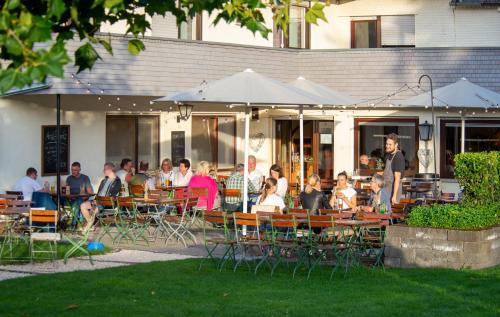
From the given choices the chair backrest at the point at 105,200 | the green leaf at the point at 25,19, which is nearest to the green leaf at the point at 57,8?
the green leaf at the point at 25,19

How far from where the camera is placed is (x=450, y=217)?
1376cm

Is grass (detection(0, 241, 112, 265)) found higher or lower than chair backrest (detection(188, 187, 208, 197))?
lower

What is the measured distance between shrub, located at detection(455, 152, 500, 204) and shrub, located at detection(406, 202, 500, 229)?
75 cm

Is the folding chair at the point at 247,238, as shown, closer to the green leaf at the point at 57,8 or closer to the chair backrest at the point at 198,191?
the chair backrest at the point at 198,191

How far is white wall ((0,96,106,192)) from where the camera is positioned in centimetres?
2106

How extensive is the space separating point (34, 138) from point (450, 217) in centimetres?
1069

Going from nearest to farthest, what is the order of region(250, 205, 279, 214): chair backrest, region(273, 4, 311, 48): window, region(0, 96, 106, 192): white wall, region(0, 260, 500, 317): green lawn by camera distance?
region(0, 260, 500, 317): green lawn, region(250, 205, 279, 214): chair backrest, region(0, 96, 106, 192): white wall, region(273, 4, 311, 48): window

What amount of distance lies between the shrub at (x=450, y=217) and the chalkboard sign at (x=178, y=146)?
1179 centimetres

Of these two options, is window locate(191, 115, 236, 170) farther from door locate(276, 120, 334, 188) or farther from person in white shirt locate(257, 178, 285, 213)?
person in white shirt locate(257, 178, 285, 213)

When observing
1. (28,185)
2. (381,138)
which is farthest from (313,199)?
(381,138)

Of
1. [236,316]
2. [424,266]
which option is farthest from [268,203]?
[236,316]

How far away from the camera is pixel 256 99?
52.1 ft

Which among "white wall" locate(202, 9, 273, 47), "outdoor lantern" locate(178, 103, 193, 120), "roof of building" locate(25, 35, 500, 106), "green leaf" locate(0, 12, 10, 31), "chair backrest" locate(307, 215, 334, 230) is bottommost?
"chair backrest" locate(307, 215, 334, 230)

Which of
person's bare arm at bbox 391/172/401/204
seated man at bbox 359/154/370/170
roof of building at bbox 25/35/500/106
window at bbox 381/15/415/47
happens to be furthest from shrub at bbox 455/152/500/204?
window at bbox 381/15/415/47
